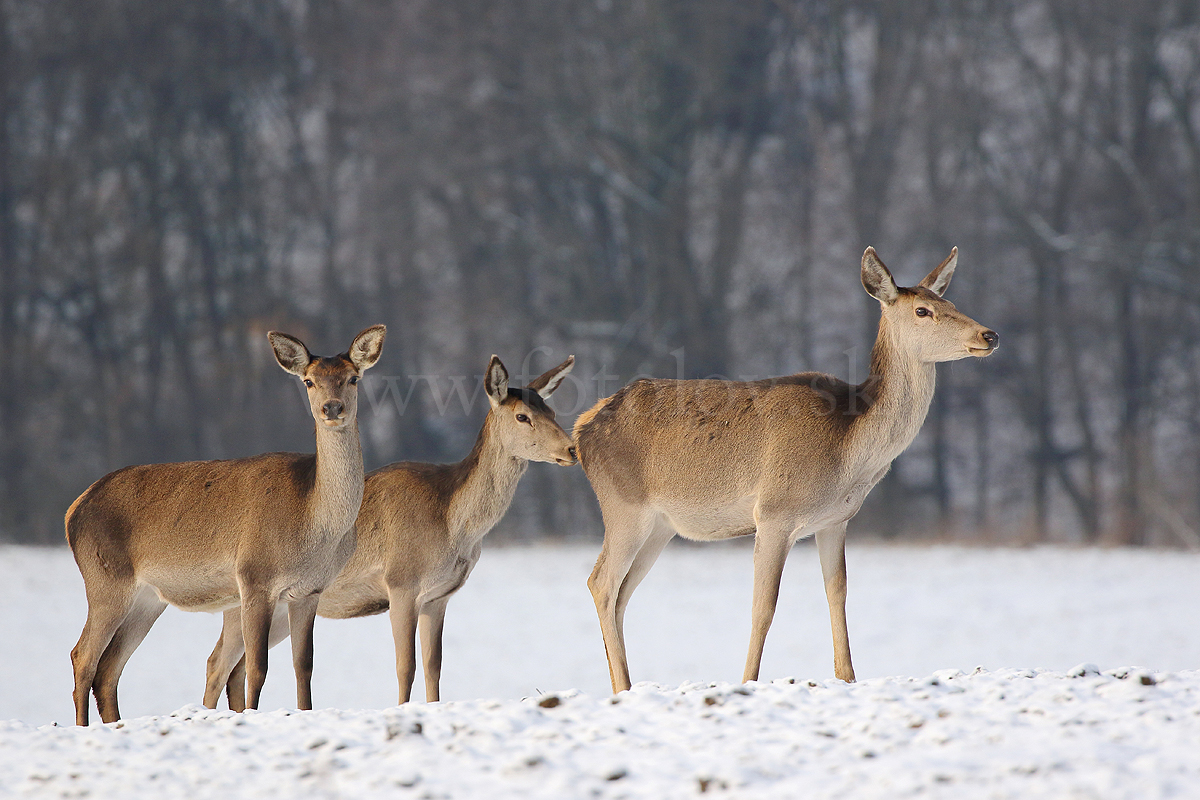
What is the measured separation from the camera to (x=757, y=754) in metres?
5.83

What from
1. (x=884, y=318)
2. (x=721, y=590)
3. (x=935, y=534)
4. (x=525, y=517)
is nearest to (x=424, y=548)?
(x=884, y=318)

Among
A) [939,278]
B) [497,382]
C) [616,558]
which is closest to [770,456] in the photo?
[616,558]

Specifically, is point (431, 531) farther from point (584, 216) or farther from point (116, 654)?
point (584, 216)

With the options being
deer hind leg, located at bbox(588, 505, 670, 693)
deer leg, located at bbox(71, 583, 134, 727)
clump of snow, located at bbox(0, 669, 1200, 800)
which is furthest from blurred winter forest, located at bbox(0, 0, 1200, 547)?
clump of snow, located at bbox(0, 669, 1200, 800)

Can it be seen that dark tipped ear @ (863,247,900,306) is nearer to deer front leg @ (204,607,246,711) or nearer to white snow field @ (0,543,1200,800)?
white snow field @ (0,543,1200,800)

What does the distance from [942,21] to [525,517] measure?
14.4 m

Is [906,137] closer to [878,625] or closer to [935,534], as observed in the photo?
[935,534]

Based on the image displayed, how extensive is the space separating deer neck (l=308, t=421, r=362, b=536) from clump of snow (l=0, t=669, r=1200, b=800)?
1446 millimetres

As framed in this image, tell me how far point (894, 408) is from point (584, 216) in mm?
23071

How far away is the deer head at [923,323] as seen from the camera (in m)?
8.27

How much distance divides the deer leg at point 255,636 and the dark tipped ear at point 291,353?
4.64 ft

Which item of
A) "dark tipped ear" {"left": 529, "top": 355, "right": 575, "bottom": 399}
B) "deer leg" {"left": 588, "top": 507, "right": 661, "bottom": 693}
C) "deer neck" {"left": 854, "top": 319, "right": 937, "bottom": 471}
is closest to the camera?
"deer neck" {"left": 854, "top": 319, "right": 937, "bottom": 471}

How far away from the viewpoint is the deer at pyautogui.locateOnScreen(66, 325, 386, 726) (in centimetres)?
806

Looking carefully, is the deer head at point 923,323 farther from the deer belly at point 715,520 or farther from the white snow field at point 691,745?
the white snow field at point 691,745
